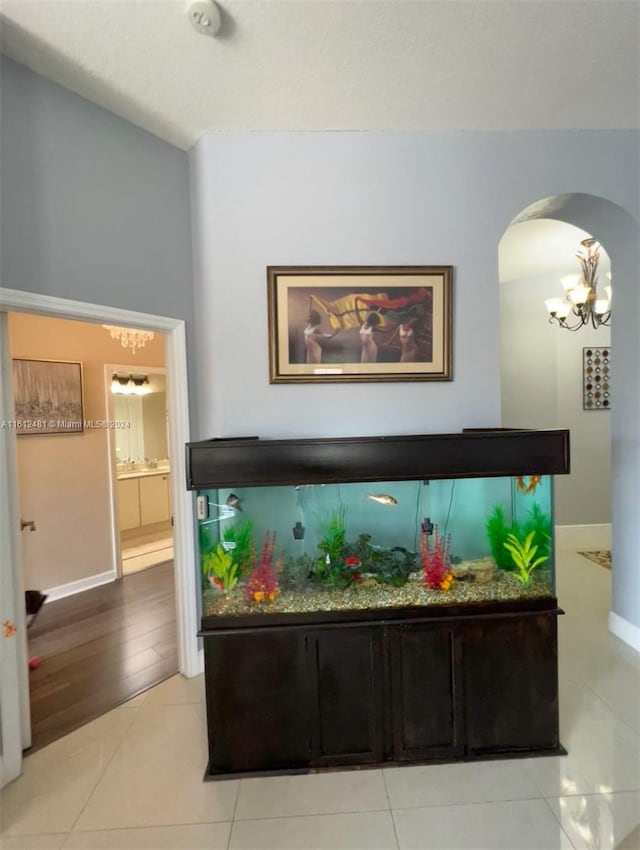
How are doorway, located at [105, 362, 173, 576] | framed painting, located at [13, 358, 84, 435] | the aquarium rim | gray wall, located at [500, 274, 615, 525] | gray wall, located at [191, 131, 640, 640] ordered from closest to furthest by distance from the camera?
the aquarium rim → gray wall, located at [191, 131, 640, 640] → framed painting, located at [13, 358, 84, 435] → gray wall, located at [500, 274, 615, 525] → doorway, located at [105, 362, 173, 576]

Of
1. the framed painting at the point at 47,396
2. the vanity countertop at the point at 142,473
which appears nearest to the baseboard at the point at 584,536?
the vanity countertop at the point at 142,473

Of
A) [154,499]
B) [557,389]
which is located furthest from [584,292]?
[154,499]

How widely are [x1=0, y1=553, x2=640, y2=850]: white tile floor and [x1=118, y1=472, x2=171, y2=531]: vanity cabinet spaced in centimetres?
328

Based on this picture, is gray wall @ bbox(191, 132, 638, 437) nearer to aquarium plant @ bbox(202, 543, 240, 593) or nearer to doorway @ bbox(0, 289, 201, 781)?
doorway @ bbox(0, 289, 201, 781)

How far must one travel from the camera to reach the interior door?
179 cm

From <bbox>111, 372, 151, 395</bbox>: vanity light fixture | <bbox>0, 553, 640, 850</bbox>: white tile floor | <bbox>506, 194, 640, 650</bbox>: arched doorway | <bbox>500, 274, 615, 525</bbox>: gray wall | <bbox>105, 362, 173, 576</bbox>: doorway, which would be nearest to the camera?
<bbox>0, 553, 640, 850</bbox>: white tile floor

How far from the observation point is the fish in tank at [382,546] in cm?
178

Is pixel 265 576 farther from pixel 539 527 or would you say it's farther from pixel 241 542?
pixel 539 527

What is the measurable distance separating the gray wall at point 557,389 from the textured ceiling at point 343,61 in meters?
2.90

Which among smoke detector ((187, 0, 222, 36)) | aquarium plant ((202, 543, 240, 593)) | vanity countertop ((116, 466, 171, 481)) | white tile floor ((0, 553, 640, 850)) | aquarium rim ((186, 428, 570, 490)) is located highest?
smoke detector ((187, 0, 222, 36))

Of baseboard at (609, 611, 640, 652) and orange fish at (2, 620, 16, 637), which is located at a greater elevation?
orange fish at (2, 620, 16, 637)

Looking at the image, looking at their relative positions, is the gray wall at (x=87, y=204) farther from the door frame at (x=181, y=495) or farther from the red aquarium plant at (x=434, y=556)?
the red aquarium plant at (x=434, y=556)

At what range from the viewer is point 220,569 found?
1.76 m

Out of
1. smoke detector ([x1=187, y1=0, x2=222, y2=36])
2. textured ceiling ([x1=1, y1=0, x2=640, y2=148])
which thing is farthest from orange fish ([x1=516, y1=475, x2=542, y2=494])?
smoke detector ([x1=187, y1=0, x2=222, y2=36])
